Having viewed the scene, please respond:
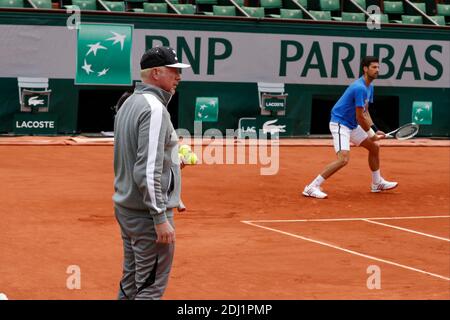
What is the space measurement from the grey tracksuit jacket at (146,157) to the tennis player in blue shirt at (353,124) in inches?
327

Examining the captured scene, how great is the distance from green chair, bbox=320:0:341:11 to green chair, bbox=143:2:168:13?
14.1 feet

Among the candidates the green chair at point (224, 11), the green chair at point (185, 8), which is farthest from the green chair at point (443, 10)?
the green chair at point (185, 8)

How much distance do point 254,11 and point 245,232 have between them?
1287cm

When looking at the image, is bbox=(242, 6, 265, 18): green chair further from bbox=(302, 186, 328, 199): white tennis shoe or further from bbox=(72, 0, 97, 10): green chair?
bbox=(302, 186, 328, 199): white tennis shoe

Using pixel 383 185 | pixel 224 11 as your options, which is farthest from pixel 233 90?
pixel 383 185

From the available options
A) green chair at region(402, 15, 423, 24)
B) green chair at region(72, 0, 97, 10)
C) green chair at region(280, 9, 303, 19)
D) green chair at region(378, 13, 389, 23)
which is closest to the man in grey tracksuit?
green chair at region(72, 0, 97, 10)

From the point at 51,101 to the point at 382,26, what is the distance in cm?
782

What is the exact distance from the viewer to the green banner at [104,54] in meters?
21.3

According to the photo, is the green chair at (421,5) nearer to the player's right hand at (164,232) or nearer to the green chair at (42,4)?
the green chair at (42,4)

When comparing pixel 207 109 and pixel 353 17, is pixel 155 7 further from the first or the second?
pixel 353 17

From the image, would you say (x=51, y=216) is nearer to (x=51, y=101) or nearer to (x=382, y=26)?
(x=51, y=101)

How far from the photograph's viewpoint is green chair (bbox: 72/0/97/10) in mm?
21953
